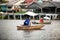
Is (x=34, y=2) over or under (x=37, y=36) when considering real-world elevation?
over

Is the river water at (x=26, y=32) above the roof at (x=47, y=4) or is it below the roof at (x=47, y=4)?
below

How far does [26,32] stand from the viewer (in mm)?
3859

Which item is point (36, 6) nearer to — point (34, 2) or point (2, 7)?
point (34, 2)

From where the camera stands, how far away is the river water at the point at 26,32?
3.82 meters

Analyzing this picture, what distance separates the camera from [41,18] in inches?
152

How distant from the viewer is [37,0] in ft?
12.7

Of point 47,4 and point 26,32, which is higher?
point 47,4

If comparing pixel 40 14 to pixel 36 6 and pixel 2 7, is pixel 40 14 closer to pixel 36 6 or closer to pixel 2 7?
pixel 36 6

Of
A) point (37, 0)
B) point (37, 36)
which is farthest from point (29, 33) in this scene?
point (37, 0)

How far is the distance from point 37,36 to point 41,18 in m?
0.17

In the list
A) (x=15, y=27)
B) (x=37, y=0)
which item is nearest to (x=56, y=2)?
(x=37, y=0)

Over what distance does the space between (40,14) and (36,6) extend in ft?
0.29

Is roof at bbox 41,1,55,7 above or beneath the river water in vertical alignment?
above

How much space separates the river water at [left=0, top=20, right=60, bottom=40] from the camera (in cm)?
382
